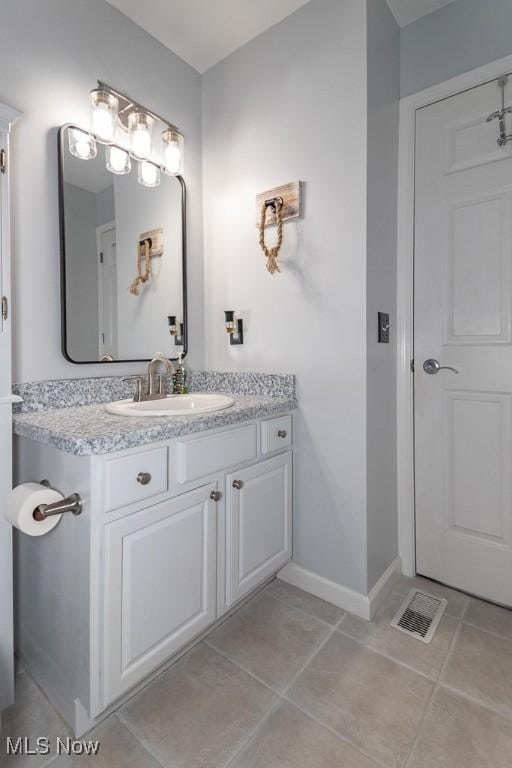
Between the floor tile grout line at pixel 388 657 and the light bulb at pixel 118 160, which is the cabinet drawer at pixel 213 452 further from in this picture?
the light bulb at pixel 118 160

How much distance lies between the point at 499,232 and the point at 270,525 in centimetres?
150

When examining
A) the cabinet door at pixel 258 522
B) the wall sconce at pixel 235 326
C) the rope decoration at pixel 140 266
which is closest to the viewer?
the cabinet door at pixel 258 522

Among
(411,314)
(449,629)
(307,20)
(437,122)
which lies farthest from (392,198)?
(449,629)

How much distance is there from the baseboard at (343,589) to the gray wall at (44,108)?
121 cm

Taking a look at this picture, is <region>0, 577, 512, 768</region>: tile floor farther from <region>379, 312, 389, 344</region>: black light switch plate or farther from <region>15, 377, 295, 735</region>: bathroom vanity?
<region>379, 312, 389, 344</region>: black light switch plate

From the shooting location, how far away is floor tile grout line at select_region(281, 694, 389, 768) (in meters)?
1.01

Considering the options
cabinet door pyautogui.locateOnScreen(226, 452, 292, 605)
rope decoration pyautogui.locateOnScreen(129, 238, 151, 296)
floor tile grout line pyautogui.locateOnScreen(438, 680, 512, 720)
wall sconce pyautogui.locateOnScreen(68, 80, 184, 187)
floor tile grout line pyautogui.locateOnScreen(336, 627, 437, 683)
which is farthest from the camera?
rope decoration pyautogui.locateOnScreen(129, 238, 151, 296)

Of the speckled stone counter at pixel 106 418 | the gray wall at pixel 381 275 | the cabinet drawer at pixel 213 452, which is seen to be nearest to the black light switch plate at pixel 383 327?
the gray wall at pixel 381 275

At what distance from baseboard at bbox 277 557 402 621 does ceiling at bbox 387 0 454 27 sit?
2.44 metres

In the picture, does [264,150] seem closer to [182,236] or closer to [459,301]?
[182,236]

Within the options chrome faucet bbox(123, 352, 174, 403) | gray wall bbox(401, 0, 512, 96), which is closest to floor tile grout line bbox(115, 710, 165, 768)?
chrome faucet bbox(123, 352, 174, 403)

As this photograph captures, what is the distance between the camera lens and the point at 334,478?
1610 mm

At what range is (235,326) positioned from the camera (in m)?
1.88

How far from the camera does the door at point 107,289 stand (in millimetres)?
1582
